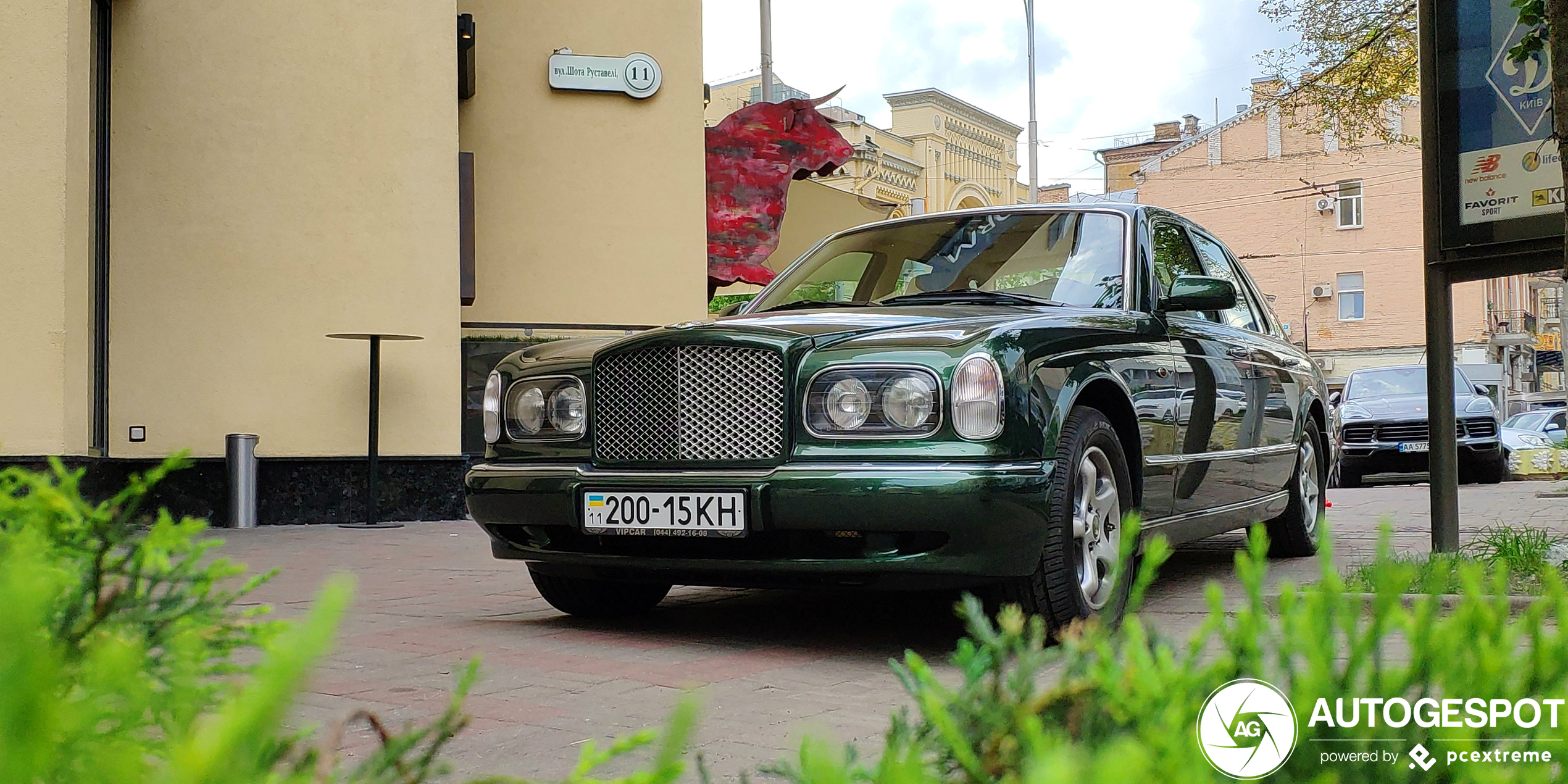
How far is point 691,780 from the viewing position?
102 inches

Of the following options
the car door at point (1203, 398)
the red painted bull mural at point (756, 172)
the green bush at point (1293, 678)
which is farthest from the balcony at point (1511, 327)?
the green bush at point (1293, 678)

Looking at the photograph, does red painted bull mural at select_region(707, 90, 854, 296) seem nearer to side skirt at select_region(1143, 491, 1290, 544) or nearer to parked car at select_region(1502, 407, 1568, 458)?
parked car at select_region(1502, 407, 1568, 458)

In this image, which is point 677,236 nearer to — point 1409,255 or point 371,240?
point 371,240

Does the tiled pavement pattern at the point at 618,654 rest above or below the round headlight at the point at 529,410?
below

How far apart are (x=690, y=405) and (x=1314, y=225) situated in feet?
157

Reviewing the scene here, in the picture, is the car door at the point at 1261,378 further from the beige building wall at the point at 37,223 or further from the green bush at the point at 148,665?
the beige building wall at the point at 37,223

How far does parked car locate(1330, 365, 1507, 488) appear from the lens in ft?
55.6

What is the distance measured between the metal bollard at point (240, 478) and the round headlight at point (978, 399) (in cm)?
667

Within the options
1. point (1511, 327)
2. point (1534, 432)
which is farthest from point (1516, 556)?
point (1511, 327)

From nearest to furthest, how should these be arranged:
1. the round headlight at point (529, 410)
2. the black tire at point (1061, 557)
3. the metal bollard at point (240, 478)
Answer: the black tire at point (1061, 557)
the round headlight at point (529, 410)
the metal bollard at point (240, 478)

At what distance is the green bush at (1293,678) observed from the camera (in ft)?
3.14

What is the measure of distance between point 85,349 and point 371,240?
2.14 m

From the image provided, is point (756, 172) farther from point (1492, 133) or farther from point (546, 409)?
point (546, 409)

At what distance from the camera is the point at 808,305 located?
550 centimetres
